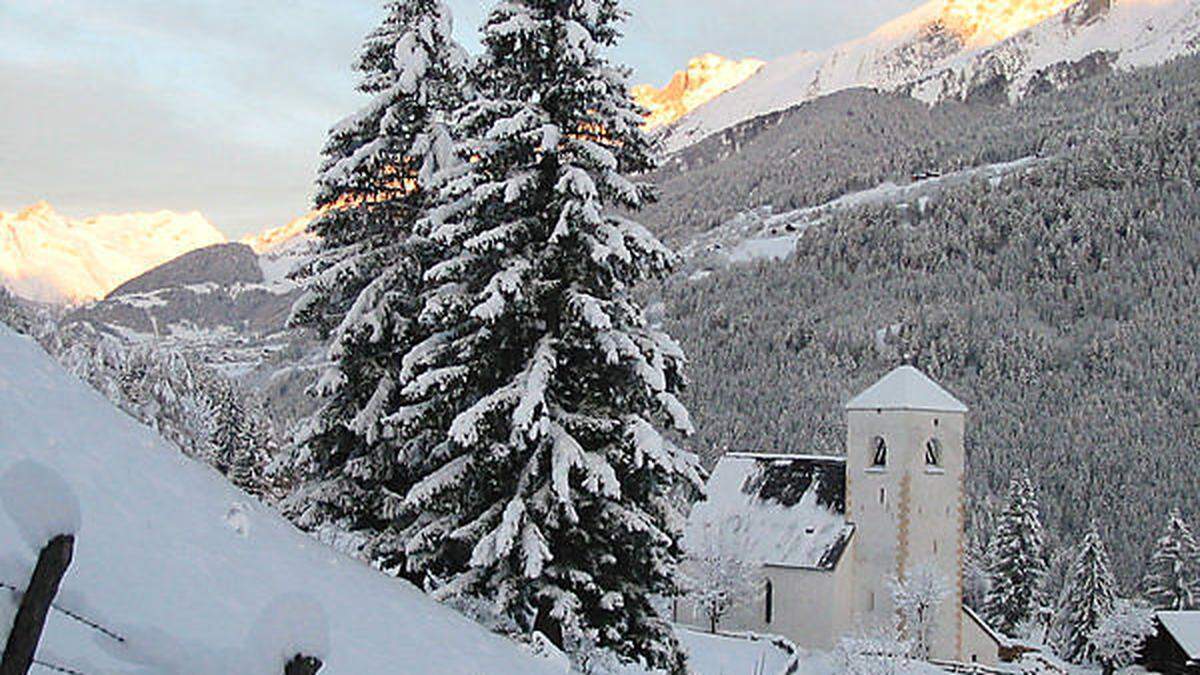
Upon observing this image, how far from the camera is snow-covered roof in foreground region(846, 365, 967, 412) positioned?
45656 mm

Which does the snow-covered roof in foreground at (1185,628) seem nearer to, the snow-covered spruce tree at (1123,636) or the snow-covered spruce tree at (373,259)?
the snow-covered spruce tree at (1123,636)

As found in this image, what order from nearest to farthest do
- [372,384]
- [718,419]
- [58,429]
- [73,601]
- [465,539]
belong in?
[73,601]
[58,429]
[465,539]
[372,384]
[718,419]

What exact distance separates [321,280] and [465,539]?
5.93 meters

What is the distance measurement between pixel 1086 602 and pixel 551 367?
56.2m

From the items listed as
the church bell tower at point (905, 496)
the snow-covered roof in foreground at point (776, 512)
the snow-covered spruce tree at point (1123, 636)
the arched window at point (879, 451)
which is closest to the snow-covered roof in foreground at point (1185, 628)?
the snow-covered spruce tree at point (1123, 636)

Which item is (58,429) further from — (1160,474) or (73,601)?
(1160,474)

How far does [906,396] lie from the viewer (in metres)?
45.8

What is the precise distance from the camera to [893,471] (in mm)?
45312

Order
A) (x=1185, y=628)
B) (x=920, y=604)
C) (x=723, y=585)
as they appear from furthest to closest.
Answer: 1. (x=1185, y=628)
2. (x=723, y=585)
3. (x=920, y=604)

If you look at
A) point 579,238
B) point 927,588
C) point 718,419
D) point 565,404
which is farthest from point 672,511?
point 718,419

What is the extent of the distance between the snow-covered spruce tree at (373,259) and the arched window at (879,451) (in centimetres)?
3112

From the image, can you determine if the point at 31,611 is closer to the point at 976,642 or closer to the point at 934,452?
the point at 934,452

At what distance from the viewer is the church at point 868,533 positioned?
44250 mm

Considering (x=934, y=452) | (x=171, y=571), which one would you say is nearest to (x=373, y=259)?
(x=171, y=571)
